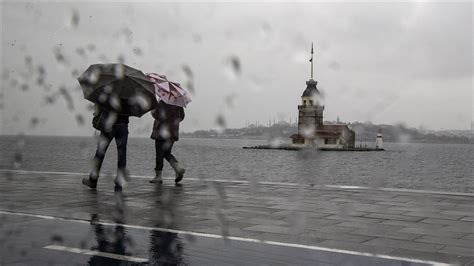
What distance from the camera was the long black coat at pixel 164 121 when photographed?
1267cm

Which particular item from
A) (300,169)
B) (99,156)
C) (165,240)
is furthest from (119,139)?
(300,169)

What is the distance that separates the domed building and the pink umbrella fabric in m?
102

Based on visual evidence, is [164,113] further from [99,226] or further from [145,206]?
[99,226]

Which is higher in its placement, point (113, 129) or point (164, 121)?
point (164, 121)

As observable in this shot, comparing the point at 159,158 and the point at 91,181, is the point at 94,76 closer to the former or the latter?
the point at 91,181

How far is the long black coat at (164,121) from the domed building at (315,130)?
10230cm

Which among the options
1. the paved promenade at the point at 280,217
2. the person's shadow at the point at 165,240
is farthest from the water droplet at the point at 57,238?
the person's shadow at the point at 165,240

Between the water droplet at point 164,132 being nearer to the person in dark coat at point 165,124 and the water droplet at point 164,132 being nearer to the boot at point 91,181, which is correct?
the person in dark coat at point 165,124

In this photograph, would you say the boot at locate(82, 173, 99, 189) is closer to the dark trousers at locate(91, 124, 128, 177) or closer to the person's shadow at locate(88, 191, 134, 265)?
the dark trousers at locate(91, 124, 128, 177)

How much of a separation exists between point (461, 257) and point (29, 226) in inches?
207

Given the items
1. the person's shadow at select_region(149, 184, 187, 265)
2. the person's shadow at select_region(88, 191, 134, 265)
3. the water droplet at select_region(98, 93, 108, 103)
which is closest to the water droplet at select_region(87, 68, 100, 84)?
the water droplet at select_region(98, 93, 108, 103)

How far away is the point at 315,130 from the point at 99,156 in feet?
395

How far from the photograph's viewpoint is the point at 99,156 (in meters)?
11.4

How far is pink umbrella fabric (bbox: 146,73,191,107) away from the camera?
12.0 m
